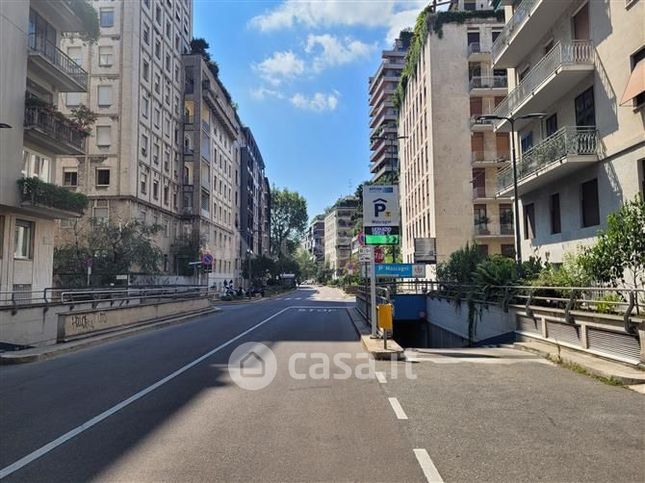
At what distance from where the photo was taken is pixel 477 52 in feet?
164

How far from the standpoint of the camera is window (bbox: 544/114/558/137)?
23.6m

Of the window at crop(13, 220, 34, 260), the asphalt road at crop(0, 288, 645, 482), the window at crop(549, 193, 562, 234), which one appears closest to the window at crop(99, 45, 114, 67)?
the window at crop(13, 220, 34, 260)

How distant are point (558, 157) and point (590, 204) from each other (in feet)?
6.91

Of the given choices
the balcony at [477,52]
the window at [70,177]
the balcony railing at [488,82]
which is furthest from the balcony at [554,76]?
the window at [70,177]

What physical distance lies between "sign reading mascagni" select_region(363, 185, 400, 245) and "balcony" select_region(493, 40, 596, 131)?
9.76 metres

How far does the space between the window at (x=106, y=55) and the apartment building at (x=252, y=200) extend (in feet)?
108

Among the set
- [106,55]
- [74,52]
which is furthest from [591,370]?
[74,52]

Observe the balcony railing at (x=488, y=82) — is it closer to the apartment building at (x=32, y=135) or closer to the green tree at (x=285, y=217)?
the apartment building at (x=32, y=135)

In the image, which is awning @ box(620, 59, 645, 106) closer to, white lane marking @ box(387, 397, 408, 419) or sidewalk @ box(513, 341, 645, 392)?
sidewalk @ box(513, 341, 645, 392)

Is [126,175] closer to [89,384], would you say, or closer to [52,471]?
[89,384]

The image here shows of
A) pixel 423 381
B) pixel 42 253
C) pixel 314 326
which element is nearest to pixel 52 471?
pixel 423 381

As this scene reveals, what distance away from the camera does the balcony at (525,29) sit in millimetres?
21891

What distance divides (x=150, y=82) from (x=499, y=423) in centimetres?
4809

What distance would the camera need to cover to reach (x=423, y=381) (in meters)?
9.59
